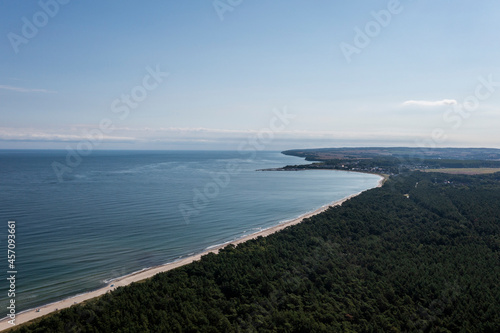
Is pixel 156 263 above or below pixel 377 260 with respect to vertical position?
below

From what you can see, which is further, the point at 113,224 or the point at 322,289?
the point at 113,224

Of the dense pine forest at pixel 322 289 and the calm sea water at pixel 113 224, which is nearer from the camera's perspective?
the dense pine forest at pixel 322 289

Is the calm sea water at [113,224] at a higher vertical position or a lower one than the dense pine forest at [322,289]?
lower

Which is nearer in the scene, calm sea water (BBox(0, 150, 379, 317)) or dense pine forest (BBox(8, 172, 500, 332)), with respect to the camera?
dense pine forest (BBox(8, 172, 500, 332))

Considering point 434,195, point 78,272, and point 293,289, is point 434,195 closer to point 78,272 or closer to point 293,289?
point 293,289

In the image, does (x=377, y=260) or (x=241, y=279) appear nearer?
(x=241, y=279)

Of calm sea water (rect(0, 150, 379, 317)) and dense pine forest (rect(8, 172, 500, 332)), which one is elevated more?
dense pine forest (rect(8, 172, 500, 332))

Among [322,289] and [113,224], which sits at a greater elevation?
[322,289]

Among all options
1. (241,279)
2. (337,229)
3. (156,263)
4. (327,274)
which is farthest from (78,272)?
(337,229)
